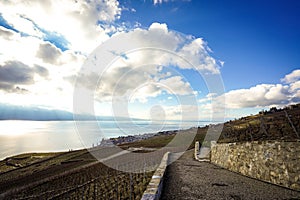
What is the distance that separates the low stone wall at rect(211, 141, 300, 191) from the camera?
6496mm

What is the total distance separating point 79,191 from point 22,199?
751 centimetres

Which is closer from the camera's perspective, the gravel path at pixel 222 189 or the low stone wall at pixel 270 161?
the gravel path at pixel 222 189

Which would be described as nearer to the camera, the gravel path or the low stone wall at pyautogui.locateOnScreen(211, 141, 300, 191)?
the gravel path

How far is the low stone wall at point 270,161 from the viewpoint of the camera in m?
6.50

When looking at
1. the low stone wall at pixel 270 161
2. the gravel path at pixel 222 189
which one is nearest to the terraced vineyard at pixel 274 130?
the low stone wall at pixel 270 161

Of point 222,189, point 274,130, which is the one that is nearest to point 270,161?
point 222,189

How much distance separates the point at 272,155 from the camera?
7422mm

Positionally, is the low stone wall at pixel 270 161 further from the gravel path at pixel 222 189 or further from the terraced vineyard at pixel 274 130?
the terraced vineyard at pixel 274 130

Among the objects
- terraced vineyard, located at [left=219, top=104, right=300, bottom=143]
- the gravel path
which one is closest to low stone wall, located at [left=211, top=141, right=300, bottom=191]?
the gravel path

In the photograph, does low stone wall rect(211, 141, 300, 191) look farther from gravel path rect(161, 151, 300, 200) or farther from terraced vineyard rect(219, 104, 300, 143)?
terraced vineyard rect(219, 104, 300, 143)

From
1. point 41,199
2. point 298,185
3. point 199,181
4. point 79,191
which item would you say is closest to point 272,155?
point 298,185

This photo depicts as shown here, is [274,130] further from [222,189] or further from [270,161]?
[222,189]

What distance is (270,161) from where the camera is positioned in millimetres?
7500

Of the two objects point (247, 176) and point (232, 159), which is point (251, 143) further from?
point (232, 159)
